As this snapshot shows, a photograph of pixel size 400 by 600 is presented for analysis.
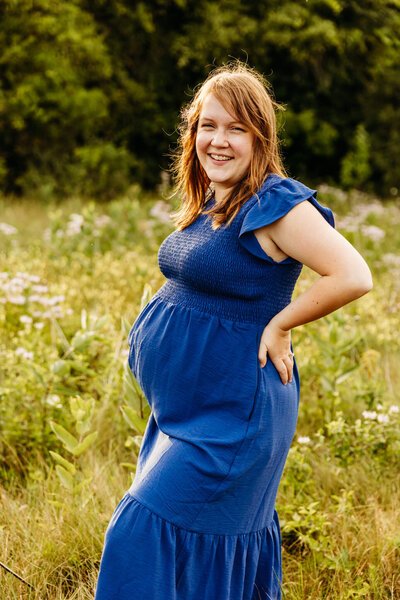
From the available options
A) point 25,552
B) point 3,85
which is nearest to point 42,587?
point 25,552

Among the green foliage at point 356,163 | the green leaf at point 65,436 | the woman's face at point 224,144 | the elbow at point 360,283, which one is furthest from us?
the green foliage at point 356,163

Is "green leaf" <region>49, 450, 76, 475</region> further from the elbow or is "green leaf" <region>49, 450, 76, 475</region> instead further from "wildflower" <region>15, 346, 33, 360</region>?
the elbow

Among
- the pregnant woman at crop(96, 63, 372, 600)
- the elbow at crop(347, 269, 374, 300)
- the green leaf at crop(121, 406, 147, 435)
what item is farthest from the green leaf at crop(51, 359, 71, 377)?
the elbow at crop(347, 269, 374, 300)

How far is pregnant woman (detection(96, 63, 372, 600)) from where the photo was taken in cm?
179

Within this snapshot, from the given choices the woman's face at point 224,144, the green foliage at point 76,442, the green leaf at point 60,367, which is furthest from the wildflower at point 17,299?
the woman's face at point 224,144

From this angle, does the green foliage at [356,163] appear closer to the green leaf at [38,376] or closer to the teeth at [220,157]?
the green leaf at [38,376]

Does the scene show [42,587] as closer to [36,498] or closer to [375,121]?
[36,498]

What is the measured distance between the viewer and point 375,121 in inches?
708

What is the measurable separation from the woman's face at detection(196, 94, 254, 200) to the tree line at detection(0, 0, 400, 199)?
9229 millimetres

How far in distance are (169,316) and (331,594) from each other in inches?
46.1

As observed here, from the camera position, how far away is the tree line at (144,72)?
12.6 meters

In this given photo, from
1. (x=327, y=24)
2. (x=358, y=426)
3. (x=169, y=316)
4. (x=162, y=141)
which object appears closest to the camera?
(x=169, y=316)

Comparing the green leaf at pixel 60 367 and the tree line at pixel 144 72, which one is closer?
the green leaf at pixel 60 367

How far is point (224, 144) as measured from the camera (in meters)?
1.96
